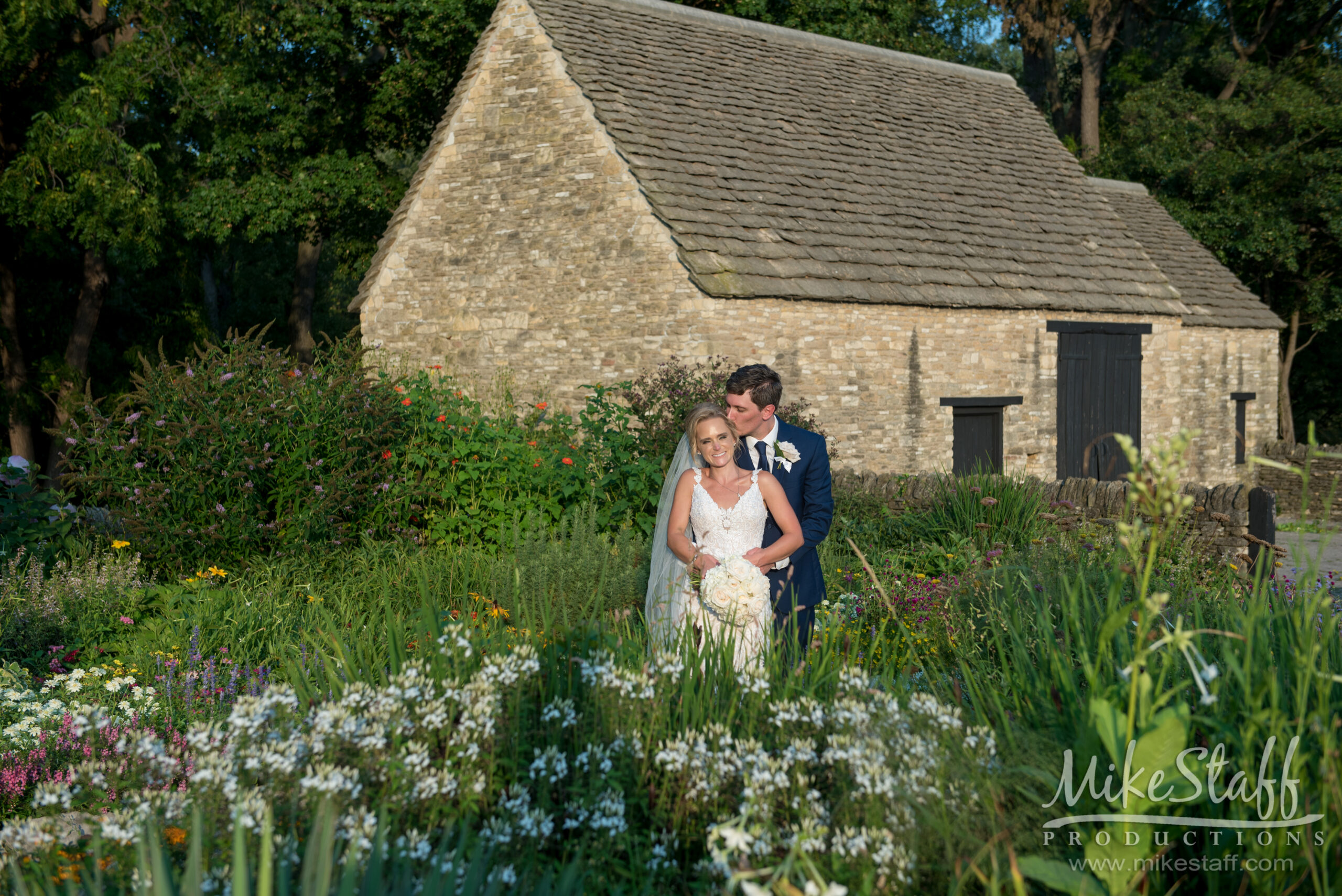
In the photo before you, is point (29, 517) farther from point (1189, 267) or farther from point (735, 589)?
point (1189, 267)

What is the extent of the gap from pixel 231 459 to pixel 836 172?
10471 mm

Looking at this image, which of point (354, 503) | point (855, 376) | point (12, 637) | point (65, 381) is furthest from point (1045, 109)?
point (12, 637)

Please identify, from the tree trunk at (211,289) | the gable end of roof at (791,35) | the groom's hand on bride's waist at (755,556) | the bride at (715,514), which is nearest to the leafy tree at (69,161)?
the tree trunk at (211,289)

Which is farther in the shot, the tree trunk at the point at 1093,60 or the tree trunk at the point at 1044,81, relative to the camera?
the tree trunk at the point at 1044,81

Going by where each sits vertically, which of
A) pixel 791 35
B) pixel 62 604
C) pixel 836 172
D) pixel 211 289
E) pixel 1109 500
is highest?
pixel 791 35

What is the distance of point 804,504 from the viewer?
4.89 meters

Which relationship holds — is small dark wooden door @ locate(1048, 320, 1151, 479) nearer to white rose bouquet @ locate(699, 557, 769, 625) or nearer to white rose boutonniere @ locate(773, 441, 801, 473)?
white rose boutonniere @ locate(773, 441, 801, 473)

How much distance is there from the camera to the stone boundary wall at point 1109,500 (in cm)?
827

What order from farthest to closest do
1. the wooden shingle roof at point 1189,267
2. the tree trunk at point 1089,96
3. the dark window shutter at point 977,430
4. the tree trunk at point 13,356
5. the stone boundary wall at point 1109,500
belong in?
the tree trunk at point 1089,96, the wooden shingle roof at point 1189,267, the tree trunk at point 13,356, the dark window shutter at point 977,430, the stone boundary wall at point 1109,500

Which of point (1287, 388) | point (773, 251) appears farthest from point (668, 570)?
point (1287, 388)

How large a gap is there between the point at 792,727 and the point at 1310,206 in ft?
79.9

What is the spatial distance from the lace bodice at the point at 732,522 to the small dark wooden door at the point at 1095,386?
1194cm

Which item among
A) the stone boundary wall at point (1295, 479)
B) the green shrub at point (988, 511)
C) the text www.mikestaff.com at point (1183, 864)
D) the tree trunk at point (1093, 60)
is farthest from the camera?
the tree trunk at point (1093, 60)

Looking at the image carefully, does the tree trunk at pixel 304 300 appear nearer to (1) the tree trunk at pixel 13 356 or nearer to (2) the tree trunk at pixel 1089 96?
(1) the tree trunk at pixel 13 356
